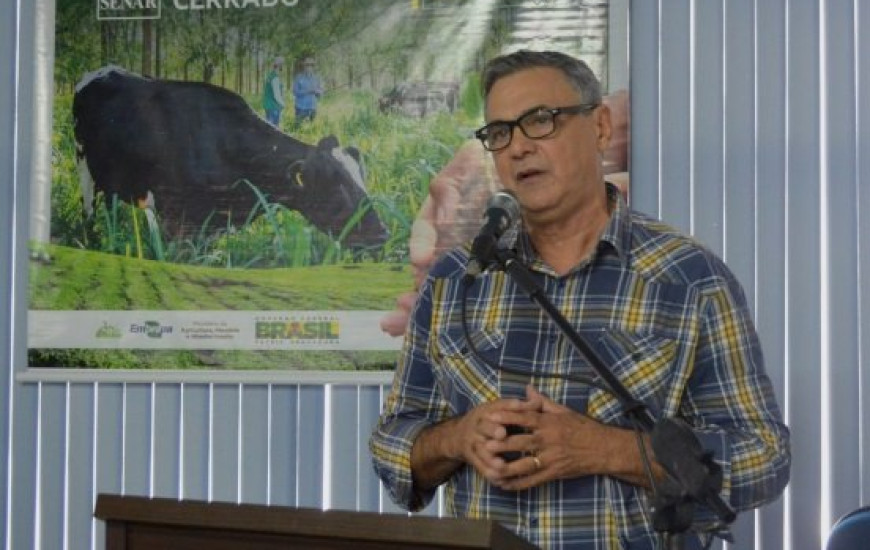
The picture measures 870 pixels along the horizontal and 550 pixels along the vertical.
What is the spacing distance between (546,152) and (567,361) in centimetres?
34

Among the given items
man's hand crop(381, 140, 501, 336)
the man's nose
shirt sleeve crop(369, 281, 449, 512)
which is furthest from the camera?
man's hand crop(381, 140, 501, 336)

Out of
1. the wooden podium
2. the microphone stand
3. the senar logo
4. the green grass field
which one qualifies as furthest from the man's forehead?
the senar logo

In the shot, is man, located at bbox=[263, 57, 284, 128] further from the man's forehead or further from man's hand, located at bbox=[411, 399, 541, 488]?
man's hand, located at bbox=[411, 399, 541, 488]

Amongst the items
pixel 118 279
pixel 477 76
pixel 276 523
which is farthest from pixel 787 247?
pixel 276 523

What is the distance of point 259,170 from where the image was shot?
3564 mm

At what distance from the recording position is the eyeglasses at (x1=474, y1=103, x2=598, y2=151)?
2.23 metres

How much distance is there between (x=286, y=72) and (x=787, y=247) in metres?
1.31

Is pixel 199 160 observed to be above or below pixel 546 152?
above

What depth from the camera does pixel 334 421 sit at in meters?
3.52

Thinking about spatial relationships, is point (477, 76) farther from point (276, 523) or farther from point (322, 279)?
point (276, 523)

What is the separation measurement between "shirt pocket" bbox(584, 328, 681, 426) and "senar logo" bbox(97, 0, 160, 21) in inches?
75.3

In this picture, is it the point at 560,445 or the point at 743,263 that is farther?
the point at 743,263

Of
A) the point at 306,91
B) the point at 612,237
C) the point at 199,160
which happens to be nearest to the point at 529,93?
the point at 612,237

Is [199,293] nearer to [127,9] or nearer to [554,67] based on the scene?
[127,9]
